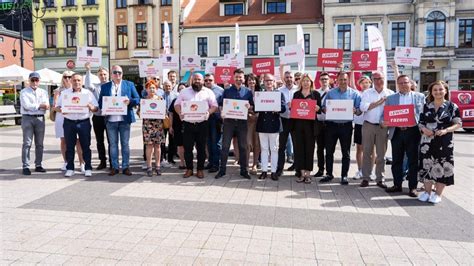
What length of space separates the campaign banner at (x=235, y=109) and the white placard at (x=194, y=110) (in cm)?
39

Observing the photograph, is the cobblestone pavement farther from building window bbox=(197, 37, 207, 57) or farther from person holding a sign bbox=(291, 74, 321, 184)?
building window bbox=(197, 37, 207, 57)

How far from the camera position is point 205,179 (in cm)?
752

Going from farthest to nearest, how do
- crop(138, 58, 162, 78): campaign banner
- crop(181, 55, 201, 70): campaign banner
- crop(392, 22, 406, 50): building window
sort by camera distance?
crop(392, 22, 406, 50): building window < crop(181, 55, 201, 70): campaign banner < crop(138, 58, 162, 78): campaign banner

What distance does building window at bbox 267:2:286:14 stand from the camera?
34.2 m

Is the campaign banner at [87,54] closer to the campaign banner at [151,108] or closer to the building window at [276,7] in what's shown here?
the campaign banner at [151,108]

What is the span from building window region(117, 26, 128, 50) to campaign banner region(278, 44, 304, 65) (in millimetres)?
29732

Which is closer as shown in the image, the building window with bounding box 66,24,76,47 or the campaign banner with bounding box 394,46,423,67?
the campaign banner with bounding box 394,46,423,67

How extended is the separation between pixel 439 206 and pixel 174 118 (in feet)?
18.3

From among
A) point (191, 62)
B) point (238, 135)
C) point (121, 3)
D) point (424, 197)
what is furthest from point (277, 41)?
point (424, 197)

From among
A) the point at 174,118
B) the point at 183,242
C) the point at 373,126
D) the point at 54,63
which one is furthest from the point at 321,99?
the point at 54,63

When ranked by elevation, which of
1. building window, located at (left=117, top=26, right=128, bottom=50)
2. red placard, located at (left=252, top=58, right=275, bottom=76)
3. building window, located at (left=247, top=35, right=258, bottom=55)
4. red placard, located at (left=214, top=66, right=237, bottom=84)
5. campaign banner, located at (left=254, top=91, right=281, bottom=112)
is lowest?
campaign banner, located at (left=254, top=91, right=281, bottom=112)

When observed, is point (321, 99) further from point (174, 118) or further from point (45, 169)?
point (45, 169)

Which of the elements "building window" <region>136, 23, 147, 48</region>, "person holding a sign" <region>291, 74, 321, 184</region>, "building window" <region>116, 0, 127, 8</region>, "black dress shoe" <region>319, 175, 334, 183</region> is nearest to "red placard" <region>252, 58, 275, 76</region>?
"person holding a sign" <region>291, 74, 321, 184</region>

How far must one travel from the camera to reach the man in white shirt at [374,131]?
6.94m
